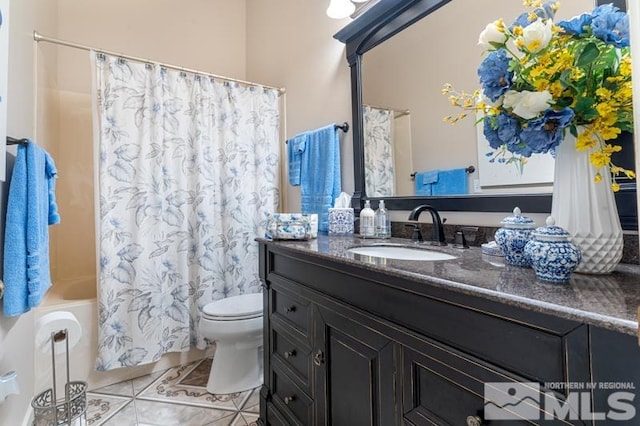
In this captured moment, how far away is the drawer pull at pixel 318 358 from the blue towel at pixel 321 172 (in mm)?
807

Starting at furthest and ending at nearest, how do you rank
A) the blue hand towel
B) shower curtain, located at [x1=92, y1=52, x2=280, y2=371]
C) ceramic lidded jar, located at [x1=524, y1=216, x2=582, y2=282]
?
shower curtain, located at [x1=92, y1=52, x2=280, y2=371] < the blue hand towel < ceramic lidded jar, located at [x1=524, y1=216, x2=582, y2=282]

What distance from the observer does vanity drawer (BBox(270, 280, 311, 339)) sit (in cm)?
118

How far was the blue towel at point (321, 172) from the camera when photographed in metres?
1.86

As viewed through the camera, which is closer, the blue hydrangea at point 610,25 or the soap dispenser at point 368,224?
the blue hydrangea at point 610,25

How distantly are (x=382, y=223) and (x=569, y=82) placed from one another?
2.99ft

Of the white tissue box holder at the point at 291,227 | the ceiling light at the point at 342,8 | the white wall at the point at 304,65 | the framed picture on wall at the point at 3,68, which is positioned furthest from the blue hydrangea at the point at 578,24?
the framed picture on wall at the point at 3,68

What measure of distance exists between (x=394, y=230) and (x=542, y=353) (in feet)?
3.37

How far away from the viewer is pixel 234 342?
1.79 meters

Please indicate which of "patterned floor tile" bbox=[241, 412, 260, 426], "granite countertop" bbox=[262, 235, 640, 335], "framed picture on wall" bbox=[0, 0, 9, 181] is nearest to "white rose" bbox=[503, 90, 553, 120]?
"granite countertop" bbox=[262, 235, 640, 335]

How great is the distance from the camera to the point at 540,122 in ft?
2.27

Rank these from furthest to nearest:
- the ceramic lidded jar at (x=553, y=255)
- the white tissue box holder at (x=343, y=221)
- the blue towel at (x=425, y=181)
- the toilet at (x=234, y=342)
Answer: the toilet at (x=234, y=342) → the white tissue box holder at (x=343, y=221) → the blue towel at (x=425, y=181) → the ceramic lidded jar at (x=553, y=255)

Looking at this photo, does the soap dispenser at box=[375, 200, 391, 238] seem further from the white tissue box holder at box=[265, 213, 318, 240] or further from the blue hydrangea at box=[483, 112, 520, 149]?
the blue hydrangea at box=[483, 112, 520, 149]

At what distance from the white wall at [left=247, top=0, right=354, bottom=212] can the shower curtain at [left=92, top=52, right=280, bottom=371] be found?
0.68 feet

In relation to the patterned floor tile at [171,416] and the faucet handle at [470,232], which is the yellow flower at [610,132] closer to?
the faucet handle at [470,232]
